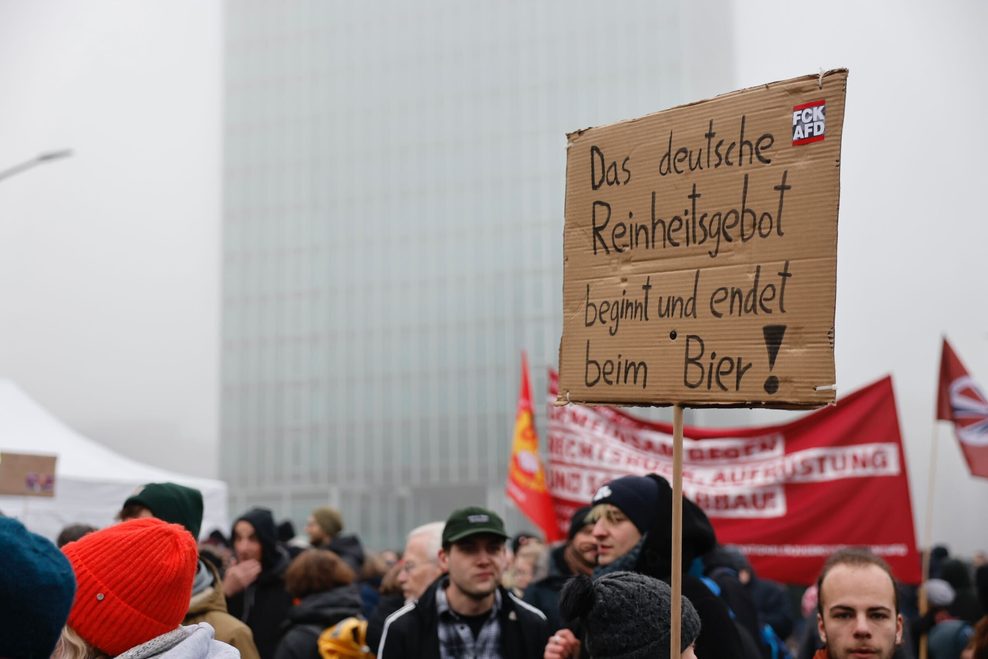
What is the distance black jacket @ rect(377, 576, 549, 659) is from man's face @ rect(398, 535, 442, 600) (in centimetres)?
67

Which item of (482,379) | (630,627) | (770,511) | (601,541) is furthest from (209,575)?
(482,379)

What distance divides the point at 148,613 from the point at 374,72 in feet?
197

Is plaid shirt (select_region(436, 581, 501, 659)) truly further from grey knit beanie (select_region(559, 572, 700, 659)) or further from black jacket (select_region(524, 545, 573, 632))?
grey knit beanie (select_region(559, 572, 700, 659))

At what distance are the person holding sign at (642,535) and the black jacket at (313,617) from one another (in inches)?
73.1

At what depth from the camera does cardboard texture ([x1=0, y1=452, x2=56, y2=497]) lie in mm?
9719

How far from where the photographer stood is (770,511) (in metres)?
7.98

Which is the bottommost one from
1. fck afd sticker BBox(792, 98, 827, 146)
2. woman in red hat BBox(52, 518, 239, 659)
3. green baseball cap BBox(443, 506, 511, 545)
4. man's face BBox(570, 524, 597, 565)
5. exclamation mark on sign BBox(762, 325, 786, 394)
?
man's face BBox(570, 524, 597, 565)

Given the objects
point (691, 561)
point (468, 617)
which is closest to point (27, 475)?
point (468, 617)

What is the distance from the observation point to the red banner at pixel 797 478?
7582 mm

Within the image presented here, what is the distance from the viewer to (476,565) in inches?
175

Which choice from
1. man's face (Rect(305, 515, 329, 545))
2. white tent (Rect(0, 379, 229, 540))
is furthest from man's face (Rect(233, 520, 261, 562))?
white tent (Rect(0, 379, 229, 540))

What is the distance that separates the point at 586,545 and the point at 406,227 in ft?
179

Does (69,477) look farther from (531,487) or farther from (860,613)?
(860,613)

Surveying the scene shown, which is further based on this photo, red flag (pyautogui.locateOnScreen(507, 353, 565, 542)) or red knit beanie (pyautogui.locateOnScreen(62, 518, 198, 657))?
red flag (pyautogui.locateOnScreen(507, 353, 565, 542))
